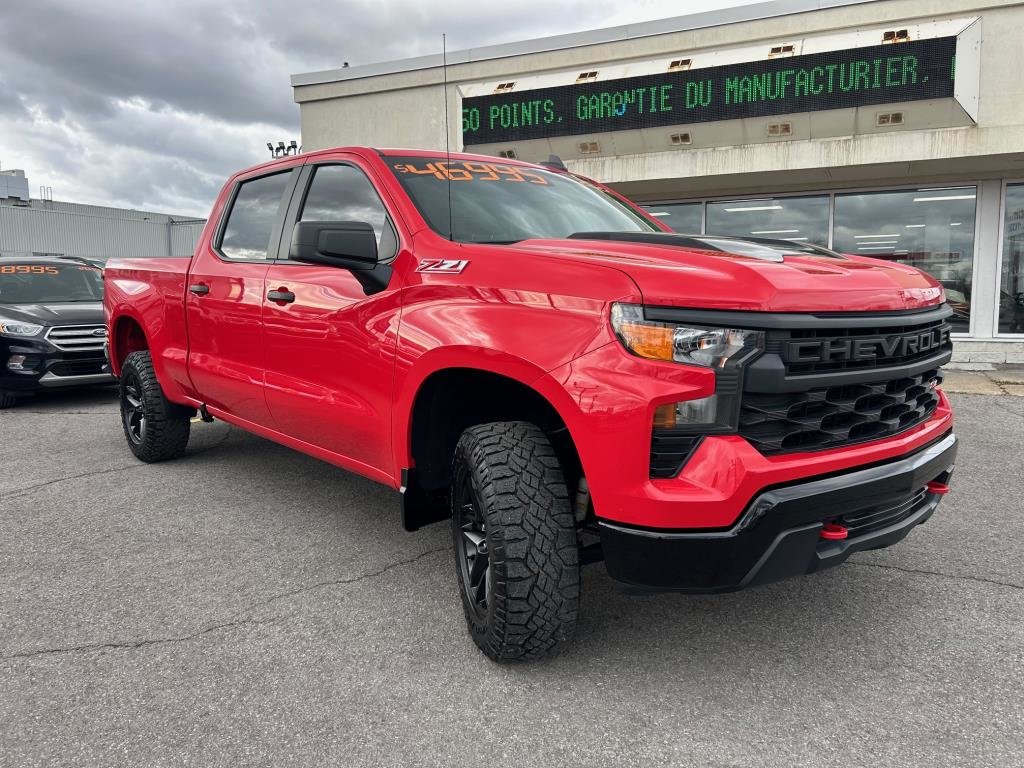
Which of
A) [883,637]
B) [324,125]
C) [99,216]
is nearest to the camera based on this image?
[883,637]

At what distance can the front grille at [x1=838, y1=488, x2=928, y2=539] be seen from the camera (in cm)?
230

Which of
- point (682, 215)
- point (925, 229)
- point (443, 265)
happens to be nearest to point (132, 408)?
point (443, 265)

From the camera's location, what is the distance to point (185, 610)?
2941mm

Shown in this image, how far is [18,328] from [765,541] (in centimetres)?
791

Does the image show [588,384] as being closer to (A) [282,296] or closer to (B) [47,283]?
(A) [282,296]

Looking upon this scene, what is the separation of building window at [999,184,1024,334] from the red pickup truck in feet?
30.4

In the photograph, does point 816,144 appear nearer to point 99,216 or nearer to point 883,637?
point 883,637

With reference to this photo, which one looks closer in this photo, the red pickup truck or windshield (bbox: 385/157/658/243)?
the red pickup truck

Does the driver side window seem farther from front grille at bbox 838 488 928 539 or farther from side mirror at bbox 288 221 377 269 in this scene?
front grille at bbox 838 488 928 539

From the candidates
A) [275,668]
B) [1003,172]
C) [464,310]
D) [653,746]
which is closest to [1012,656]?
[653,746]

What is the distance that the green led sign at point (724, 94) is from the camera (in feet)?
30.6

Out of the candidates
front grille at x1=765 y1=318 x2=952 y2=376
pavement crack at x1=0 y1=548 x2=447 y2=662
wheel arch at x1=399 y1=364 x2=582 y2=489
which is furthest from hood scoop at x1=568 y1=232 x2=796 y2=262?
pavement crack at x1=0 y1=548 x2=447 y2=662

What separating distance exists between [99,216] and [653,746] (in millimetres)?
39411

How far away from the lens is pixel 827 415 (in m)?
2.21
